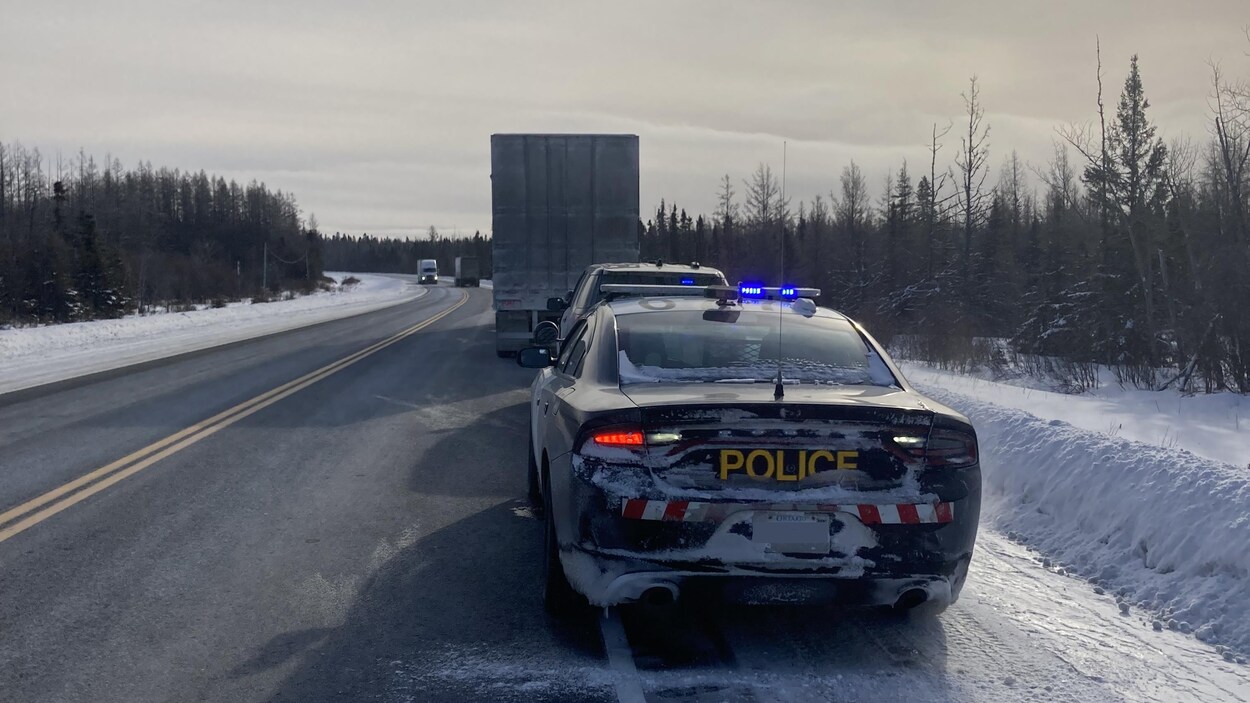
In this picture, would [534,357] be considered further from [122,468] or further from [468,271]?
[468,271]

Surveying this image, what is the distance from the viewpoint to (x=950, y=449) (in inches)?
165

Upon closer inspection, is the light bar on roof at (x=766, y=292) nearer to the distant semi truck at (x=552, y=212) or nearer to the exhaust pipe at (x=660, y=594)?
the exhaust pipe at (x=660, y=594)

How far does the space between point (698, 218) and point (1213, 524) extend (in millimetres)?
110192

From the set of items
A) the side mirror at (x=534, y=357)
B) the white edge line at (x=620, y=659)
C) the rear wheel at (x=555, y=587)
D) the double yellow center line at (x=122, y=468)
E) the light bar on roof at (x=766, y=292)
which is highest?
the light bar on roof at (x=766, y=292)

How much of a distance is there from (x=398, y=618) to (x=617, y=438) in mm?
1541

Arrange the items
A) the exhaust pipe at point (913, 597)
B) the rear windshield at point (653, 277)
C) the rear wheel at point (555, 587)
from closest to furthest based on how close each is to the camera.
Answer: the exhaust pipe at point (913, 597) < the rear wheel at point (555, 587) < the rear windshield at point (653, 277)

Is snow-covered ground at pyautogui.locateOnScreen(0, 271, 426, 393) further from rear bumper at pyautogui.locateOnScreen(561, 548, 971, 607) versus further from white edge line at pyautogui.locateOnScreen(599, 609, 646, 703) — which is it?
rear bumper at pyautogui.locateOnScreen(561, 548, 971, 607)

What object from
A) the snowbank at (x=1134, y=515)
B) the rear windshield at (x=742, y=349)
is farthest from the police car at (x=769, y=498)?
the snowbank at (x=1134, y=515)

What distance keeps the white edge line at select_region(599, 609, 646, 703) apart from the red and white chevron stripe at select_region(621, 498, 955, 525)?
0.65 m

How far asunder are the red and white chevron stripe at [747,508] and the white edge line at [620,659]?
650 mm

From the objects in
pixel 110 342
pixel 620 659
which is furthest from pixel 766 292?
pixel 110 342

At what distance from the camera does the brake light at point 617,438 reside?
4074 millimetres

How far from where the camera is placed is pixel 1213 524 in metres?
5.19

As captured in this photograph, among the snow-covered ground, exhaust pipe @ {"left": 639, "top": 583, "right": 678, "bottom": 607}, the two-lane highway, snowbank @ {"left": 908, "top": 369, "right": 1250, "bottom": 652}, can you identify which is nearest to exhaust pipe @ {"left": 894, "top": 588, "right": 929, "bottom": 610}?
exhaust pipe @ {"left": 639, "top": 583, "right": 678, "bottom": 607}
